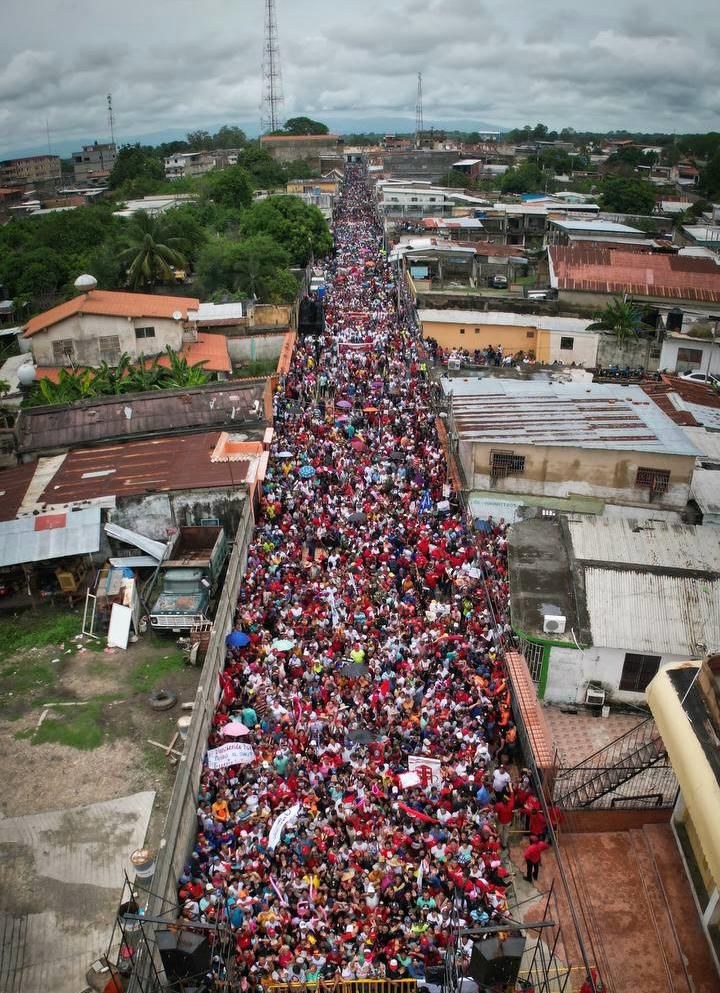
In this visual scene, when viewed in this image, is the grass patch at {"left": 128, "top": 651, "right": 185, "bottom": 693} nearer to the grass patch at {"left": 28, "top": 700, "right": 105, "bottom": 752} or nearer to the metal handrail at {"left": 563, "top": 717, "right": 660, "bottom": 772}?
the grass patch at {"left": 28, "top": 700, "right": 105, "bottom": 752}

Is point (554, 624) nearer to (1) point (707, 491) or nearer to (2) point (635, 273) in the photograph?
(1) point (707, 491)

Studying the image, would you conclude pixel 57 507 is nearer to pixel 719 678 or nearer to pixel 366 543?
pixel 366 543

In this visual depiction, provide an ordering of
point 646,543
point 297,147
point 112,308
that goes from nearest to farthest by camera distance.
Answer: point 646,543 → point 112,308 → point 297,147

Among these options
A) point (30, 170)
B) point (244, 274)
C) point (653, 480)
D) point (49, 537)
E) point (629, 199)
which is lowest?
point (49, 537)

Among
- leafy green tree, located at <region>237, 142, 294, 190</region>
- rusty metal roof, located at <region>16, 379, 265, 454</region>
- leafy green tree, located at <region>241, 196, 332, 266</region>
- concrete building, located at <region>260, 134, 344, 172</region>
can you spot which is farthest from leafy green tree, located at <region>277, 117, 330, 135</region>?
rusty metal roof, located at <region>16, 379, 265, 454</region>

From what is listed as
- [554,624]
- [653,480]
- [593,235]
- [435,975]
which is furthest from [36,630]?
[593,235]

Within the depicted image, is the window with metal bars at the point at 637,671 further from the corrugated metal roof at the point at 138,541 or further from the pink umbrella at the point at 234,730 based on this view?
the corrugated metal roof at the point at 138,541
